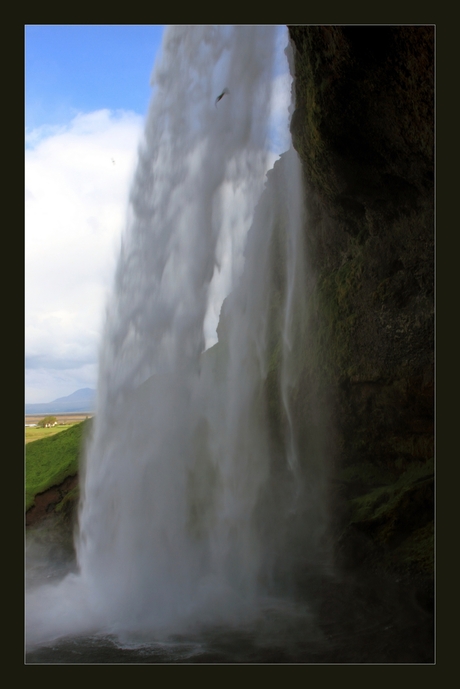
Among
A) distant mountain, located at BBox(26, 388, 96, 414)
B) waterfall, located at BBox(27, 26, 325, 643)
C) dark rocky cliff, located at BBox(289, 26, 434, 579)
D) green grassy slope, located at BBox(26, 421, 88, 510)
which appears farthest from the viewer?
green grassy slope, located at BBox(26, 421, 88, 510)

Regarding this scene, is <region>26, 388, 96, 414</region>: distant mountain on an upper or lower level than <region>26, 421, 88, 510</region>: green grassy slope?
upper

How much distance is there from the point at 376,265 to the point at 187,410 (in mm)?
4097

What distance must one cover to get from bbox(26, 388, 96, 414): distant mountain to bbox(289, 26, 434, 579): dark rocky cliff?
4468 millimetres

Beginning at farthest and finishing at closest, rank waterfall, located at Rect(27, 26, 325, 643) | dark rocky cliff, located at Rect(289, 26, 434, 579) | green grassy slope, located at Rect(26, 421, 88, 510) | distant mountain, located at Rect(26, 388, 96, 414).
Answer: green grassy slope, located at Rect(26, 421, 88, 510)
distant mountain, located at Rect(26, 388, 96, 414)
waterfall, located at Rect(27, 26, 325, 643)
dark rocky cliff, located at Rect(289, 26, 434, 579)

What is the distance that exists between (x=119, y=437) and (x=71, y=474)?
4210mm

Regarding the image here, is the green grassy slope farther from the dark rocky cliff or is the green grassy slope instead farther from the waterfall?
the dark rocky cliff

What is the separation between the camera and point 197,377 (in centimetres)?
925

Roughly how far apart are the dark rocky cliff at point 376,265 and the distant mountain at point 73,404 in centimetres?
447

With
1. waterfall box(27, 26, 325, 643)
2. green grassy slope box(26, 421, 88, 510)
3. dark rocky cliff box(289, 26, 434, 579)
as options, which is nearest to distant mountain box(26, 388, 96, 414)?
waterfall box(27, 26, 325, 643)

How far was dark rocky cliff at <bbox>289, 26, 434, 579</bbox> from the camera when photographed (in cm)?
738

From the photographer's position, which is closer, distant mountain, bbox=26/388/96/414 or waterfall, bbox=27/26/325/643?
waterfall, bbox=27/26/325/643

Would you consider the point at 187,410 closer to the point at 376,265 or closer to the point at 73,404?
the point at 73,404

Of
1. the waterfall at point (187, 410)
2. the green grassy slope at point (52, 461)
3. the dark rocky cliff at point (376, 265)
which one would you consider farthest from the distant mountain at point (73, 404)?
the dark rocky cliff at point (376, 265)

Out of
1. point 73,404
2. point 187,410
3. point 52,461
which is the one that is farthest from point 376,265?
point 52,461
